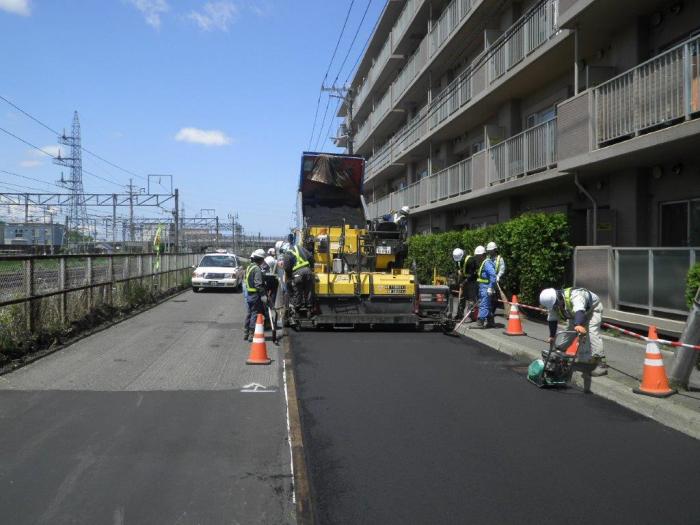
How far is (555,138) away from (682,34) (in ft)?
12.9

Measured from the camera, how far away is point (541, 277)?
1353cm

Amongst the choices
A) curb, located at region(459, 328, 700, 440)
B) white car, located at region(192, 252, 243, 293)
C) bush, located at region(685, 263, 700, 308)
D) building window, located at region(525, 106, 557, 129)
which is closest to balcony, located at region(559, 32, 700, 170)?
bush, located at region(685, 263, 700, 308)

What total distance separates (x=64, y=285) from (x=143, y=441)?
25.4 ft

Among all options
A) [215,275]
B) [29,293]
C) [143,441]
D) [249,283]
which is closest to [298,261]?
[249,283]

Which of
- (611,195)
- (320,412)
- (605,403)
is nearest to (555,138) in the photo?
(611,195)

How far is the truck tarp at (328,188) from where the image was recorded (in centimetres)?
1700

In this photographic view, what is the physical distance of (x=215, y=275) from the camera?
1027 inches

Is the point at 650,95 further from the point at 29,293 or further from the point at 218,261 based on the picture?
the point at 218,261

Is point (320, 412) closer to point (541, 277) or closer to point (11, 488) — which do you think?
point (11, 488)

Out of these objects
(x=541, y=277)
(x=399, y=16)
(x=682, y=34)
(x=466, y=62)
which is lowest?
(x=541, y=277)

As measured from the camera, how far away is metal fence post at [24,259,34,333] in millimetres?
10625

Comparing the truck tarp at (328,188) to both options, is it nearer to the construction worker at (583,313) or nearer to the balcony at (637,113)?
the balcony at (637,113)

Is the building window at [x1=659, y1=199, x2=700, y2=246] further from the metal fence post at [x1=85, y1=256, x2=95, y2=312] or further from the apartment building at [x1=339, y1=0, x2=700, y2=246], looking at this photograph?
the metal fence post at [x1=85, y1=256, x2=95, y2=312]

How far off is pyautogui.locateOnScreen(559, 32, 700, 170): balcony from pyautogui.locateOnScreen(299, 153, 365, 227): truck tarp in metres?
5.52
